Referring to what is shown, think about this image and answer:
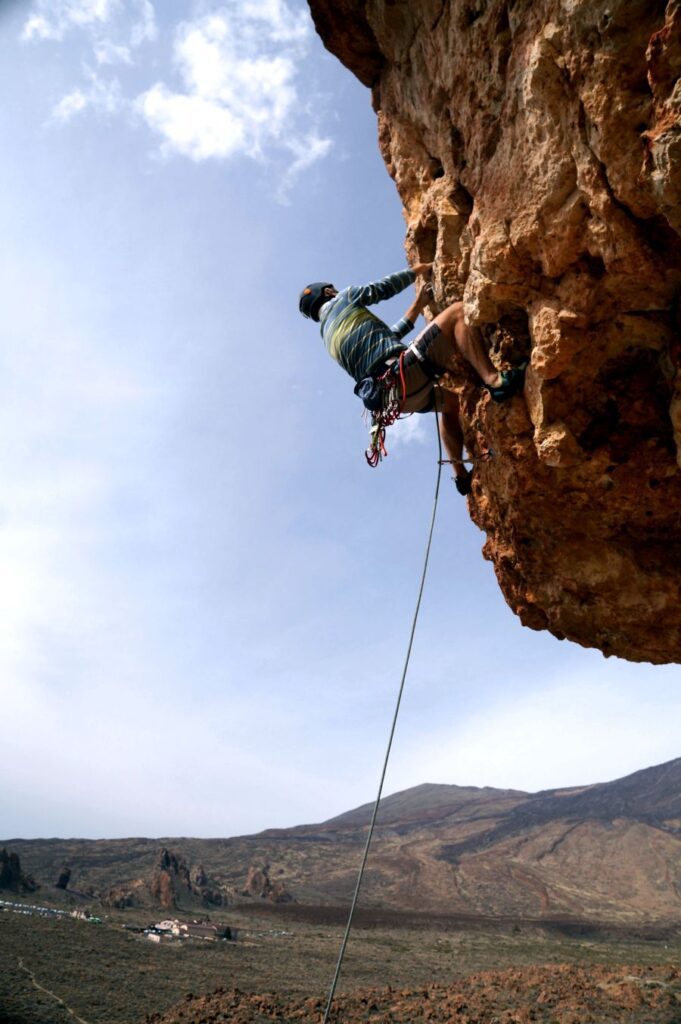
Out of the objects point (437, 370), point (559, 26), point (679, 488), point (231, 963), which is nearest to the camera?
point (559, 26)

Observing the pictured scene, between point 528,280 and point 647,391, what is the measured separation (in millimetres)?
1147

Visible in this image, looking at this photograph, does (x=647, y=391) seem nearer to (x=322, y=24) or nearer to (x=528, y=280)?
(x=528, y=280)

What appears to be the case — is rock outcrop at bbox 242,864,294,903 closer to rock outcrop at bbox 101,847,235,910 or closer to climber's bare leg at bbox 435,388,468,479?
rock outcrop at bbox 101,847,235,910

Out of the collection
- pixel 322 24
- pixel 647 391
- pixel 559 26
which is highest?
pixel 322 24

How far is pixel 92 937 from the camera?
11.5 m

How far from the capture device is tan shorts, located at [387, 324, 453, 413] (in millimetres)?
4414

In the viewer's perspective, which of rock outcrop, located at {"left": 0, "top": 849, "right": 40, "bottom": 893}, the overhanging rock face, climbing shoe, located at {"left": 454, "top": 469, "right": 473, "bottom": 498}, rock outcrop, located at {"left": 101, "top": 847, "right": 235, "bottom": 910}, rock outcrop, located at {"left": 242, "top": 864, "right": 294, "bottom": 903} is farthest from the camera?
rock outcrop, located at {"left": 242, "top": 864, "right": 294, "bottom": 903}

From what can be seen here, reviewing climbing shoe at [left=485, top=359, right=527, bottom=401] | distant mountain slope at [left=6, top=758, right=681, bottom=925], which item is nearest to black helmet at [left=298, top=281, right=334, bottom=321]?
climbing shoe at [left=485, top=359, right=527, bottom=401]

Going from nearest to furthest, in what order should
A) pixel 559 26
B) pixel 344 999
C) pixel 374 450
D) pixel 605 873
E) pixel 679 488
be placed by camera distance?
pixel 559 26
pixel 679 488
pixel 374 450
pixel 344 999
pixel 605 873

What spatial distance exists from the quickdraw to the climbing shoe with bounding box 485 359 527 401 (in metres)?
0.69

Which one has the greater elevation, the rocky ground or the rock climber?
the rock climber

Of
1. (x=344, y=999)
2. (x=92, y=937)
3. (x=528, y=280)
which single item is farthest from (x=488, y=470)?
(x=92, y=937)

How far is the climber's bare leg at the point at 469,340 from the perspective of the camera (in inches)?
169

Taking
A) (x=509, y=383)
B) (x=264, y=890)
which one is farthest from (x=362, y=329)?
(x=264, y=890)
